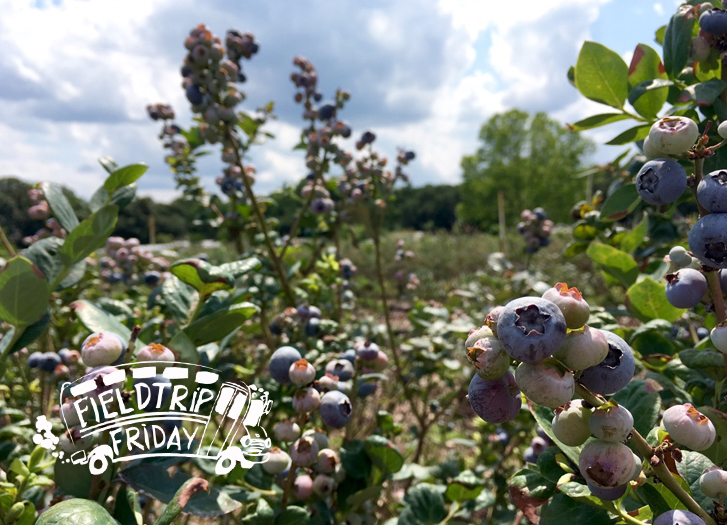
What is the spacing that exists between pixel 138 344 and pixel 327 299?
1.10m

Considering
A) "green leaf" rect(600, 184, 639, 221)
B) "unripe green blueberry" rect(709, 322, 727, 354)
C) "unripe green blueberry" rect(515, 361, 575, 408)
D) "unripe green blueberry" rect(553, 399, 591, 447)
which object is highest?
"green leaf" rect(600, 184, 639, 221)

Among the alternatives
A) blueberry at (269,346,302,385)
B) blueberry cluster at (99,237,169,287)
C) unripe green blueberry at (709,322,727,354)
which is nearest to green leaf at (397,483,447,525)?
blueberry at (269,346,302,385)

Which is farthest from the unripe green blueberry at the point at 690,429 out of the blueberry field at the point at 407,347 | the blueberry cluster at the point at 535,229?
the blueberry cluster at the point at 535,229

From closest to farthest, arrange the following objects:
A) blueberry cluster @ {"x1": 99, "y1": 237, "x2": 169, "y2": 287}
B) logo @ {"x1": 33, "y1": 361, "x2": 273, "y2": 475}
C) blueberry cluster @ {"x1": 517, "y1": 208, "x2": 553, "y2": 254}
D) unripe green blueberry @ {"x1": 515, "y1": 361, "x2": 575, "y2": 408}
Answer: unripe green blueberry @ {"x1": 515, "y1": 361, "x2": 575, "y2": 408}, logo @ {"x1": 33, "y1": 361, "x2": 273, "y2": 475}, blueberry cluster @ {"x1": 99, "y1": 237, "x2": 169, "y2": 287}, blueberry cluster @ {"x1": 517, "y1": 208, "x2": 553, "y2": 254}

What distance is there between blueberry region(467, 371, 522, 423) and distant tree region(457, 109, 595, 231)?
28.4 metres

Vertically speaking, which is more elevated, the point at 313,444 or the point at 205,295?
the point at 205,295

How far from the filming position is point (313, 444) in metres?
0.89

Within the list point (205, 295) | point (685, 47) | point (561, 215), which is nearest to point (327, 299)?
point (205, 295)

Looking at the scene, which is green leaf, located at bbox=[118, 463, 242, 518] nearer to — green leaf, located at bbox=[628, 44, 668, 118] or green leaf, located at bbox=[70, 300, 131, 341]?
green leaf, located at bbox=[70, 300, 131, 341]

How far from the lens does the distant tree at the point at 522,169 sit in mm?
27656

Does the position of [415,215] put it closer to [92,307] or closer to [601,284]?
[601,284]

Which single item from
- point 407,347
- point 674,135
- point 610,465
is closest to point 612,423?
point 610,465

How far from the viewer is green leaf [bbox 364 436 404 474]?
1.10m

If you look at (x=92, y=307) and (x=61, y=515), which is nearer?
(x=61, y=515)
